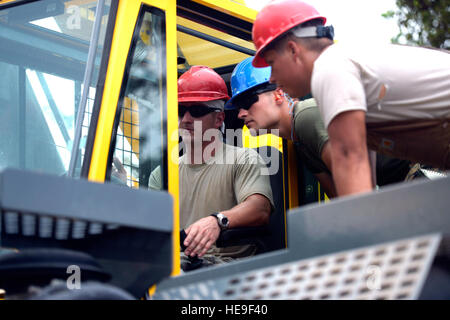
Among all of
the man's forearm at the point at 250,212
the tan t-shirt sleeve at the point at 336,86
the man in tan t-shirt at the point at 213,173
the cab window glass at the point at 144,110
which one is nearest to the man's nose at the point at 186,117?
the man in tan t-shirt at the point at 213,173

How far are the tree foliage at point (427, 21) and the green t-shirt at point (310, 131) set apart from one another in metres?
9.48

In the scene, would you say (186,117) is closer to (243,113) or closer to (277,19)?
(243,113)

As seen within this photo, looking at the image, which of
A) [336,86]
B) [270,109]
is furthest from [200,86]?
[336,86]

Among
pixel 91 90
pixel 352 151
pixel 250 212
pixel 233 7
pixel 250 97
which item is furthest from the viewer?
pixel 250 97

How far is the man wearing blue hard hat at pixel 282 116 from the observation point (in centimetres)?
304

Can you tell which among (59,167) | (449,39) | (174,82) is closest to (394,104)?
(174,82)

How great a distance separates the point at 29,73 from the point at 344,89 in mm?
1368

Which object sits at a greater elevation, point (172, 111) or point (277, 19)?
point (277, 19)

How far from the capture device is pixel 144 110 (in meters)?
2.63

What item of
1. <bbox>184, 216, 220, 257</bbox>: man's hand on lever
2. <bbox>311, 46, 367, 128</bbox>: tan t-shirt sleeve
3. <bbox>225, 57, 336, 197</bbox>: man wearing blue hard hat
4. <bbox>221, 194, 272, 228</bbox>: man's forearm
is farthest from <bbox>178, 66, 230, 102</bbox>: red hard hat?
<bbox>311, 46, 367, 128</bbox>: tan t-shirt sleeve

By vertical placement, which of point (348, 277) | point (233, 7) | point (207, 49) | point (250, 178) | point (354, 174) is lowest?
point (348, 277)

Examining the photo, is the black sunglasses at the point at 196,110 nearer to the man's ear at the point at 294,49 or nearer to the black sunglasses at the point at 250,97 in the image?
the black sunglasses at the point at 250,97

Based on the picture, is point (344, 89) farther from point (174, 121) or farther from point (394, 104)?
point (174, 121)

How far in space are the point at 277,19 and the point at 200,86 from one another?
1.17 m
